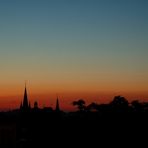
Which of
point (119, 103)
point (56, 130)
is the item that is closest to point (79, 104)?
point (119, 103)

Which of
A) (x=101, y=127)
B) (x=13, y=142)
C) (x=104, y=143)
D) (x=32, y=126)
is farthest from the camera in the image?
(x=32, y=126)

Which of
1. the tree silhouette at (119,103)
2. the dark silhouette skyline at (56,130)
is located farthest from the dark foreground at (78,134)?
the tree silhouette at (119,103)

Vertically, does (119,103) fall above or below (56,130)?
above

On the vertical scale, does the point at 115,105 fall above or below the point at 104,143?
above

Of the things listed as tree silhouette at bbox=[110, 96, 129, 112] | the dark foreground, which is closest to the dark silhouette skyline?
the dark foreground

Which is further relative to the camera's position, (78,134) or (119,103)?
(119,103)

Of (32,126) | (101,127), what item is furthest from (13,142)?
(32,126)

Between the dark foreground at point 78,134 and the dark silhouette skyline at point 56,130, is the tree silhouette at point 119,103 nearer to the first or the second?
the dark silhouette skyline at point 56,130

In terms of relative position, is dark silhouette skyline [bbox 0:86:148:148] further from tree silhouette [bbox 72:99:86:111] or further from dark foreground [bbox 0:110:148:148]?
tree silhouette [bbox 72:99:86:111]

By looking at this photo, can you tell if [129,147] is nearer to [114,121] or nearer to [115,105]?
[114,121]

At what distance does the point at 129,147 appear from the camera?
173ft

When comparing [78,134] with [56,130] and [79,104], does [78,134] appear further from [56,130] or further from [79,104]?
[79,104]

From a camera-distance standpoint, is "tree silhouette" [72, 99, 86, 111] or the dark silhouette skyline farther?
"tree silhouette" [72, 99, 86, 111]

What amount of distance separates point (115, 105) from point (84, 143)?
49.8 metres
